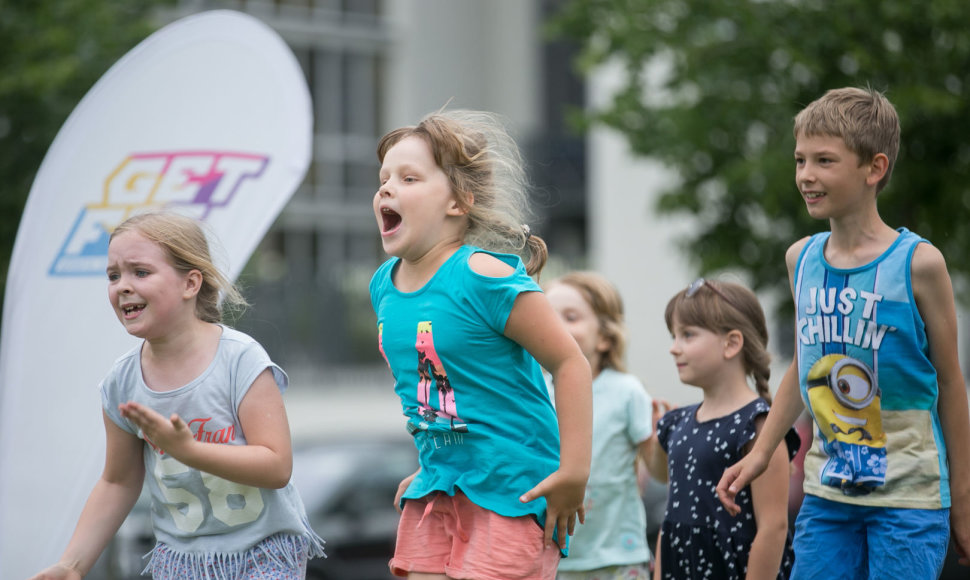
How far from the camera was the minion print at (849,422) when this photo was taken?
3051mm

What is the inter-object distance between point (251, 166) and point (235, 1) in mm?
19004

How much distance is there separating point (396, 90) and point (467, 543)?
74.4ft

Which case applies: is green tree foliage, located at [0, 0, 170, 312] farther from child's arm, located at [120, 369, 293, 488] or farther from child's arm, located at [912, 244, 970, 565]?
child's arm, located at [912, 244, 970, 565]

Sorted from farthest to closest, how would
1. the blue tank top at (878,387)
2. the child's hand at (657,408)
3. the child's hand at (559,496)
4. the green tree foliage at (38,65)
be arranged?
the green tree foliage at (38,65) → the child's hand at (657,408) → the blue tank top at (878,387) → the child's hand at (559,496)

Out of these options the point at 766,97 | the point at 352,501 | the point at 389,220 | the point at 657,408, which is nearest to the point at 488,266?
the point at 389,220

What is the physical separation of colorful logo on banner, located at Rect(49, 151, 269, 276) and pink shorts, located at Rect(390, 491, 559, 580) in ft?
5.03

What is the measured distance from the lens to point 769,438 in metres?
3.27

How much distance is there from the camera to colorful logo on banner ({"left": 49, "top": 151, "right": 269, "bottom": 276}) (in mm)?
4016

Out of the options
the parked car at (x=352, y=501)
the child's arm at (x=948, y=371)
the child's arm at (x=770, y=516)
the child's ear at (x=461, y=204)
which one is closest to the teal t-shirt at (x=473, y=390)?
the child's ear at (x=461, y=204)

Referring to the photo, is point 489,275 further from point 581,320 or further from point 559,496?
point 581,320

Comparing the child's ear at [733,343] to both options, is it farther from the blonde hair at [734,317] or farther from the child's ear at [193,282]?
the child's ear at [193,282]

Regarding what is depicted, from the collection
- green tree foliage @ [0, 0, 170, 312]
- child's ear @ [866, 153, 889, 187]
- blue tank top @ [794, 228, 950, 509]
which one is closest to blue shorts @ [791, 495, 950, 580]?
blue tank top @ [794, 228, 950, 509]

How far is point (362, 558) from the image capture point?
8391mm

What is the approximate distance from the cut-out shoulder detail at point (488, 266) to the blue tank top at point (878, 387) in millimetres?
892
